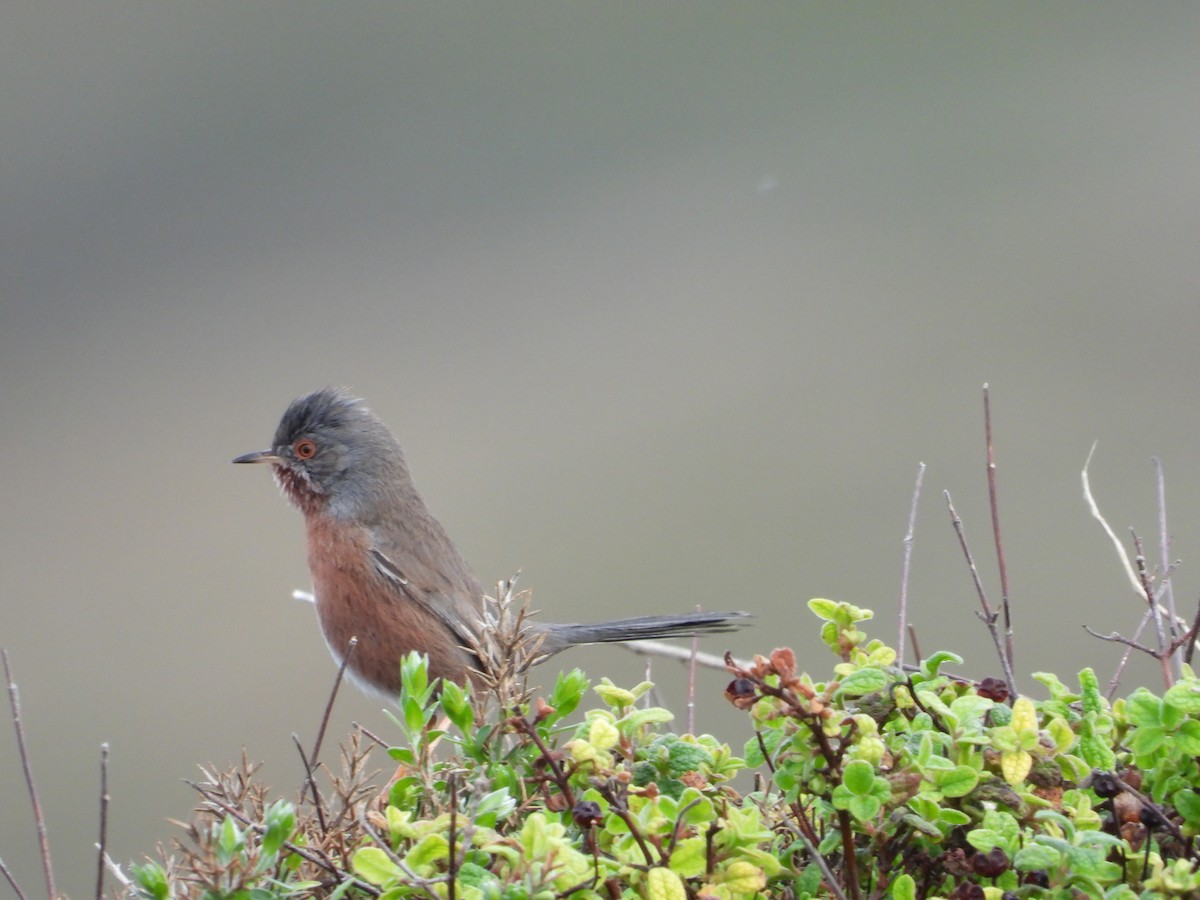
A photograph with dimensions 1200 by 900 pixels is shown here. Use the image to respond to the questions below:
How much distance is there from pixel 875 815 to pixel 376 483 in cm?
417

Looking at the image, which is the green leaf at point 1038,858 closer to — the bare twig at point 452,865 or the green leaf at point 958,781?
the green leaf at point 958,781

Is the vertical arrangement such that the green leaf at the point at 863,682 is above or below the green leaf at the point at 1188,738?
above

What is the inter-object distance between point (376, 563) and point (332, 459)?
0.57 m

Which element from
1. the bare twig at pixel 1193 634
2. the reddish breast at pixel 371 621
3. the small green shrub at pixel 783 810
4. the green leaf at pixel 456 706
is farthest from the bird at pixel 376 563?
the green leaf at pixel 456 706

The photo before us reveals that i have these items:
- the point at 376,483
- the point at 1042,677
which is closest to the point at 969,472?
the point at 376,483

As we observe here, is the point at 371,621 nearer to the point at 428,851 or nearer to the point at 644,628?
the point at 644,628

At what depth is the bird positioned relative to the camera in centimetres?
504

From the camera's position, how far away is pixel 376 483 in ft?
18.1

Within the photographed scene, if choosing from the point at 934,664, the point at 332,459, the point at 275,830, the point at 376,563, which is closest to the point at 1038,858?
the point at 934,664

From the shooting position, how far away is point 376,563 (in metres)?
5.18

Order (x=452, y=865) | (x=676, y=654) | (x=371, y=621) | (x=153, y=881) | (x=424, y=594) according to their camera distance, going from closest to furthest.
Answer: (x=452, y=865)
(x=153, y=881)
(x=676, y=654)
(x=371, y=621)
(x=424, y=594)

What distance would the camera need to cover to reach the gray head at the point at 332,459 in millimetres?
5461

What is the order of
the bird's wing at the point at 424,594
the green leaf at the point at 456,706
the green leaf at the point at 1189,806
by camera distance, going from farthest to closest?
the bird's wing at the point at 424,594, the green leaf at the point at 456,706, the green leaf at the point at 1189,806

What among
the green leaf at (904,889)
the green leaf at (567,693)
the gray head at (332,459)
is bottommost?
the green leaf at (904,889)
